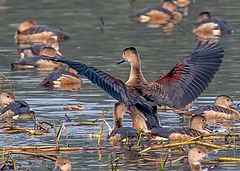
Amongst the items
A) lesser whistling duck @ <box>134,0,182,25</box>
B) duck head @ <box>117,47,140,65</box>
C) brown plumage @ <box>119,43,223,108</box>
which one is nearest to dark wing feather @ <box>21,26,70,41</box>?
lesser whistling duck @ <box>134,0,182,25</box>

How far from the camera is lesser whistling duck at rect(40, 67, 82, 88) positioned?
18.4 m

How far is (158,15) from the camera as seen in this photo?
29.4 m

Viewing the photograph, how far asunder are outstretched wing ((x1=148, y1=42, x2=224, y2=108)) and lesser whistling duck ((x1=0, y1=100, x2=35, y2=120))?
2.14 meters

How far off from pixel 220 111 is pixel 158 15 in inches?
582

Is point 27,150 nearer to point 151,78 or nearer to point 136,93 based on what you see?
point 136,93

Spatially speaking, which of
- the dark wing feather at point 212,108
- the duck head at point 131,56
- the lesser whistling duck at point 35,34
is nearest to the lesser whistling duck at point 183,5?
the lesser whistling duck at point 35,34

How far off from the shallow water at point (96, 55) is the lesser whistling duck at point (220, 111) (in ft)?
1.35

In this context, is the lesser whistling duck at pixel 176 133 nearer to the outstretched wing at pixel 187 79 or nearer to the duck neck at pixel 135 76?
the outstretched wing at pixel 187 79

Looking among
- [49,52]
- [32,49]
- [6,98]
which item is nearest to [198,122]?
[6,98]

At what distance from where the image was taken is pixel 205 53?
13953 mm

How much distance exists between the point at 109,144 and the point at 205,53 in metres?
2.08

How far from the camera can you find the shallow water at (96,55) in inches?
499

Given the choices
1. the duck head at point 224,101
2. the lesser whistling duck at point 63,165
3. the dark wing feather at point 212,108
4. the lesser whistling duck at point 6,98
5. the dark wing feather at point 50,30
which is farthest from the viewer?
the dark wing feather at point 50,30

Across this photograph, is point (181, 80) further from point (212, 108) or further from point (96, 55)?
point (96, 55)
